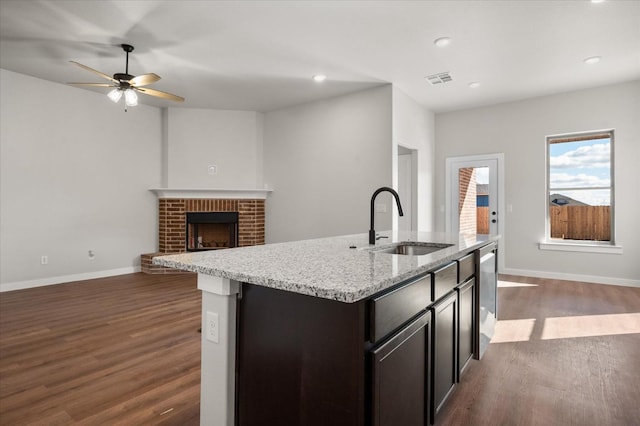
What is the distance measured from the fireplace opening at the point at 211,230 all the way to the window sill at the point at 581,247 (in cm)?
502

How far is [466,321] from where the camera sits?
2.14m

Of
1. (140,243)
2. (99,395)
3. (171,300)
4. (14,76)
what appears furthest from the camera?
(140,243)

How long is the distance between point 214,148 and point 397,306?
5595mm

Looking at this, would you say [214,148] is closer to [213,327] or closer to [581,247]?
[213,327]

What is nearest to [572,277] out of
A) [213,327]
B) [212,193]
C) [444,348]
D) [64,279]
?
[444,348]

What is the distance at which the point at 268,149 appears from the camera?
6.34 meters

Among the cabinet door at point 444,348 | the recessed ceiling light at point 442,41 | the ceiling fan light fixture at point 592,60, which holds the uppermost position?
the ceiling fan light fixture at point 592,60

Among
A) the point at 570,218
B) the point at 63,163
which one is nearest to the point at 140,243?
the point at 63,163

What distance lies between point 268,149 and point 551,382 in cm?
523

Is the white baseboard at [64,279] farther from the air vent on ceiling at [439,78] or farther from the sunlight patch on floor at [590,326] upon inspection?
the sunlight patch on floor at [590,326]

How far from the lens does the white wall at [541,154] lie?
4.85 metres

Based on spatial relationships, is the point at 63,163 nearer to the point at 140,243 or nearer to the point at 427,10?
the point at 140,243

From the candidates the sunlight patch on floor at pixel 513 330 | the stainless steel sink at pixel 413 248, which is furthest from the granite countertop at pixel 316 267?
the sunlight patch on floor at pixel 513 330

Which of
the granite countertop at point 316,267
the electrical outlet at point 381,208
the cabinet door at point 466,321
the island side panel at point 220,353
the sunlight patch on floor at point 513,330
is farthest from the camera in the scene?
the electrical outlet at point 381,208
